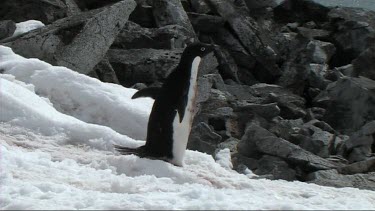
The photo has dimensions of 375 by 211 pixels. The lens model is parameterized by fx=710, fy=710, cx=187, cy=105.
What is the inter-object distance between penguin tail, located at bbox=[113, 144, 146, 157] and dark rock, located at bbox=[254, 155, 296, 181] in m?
4.20

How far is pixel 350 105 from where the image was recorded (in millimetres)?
17859

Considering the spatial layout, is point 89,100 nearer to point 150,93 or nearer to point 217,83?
point 150,93

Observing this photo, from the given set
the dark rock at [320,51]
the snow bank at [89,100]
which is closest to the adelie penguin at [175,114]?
the snow bank at [89,100]

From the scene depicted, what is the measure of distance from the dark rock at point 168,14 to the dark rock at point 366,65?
19.5ft

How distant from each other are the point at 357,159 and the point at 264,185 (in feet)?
24.0

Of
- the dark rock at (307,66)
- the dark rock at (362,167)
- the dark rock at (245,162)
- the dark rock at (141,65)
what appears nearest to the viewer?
the dark rock at (245,162)

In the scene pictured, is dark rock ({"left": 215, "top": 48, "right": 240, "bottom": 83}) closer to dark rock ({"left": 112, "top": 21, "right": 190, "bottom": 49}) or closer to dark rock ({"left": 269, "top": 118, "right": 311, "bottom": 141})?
dark rock ({"left": 112, "top": 21, "right": 190, "bottom": 49})

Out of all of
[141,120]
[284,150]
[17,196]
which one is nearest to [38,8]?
Result: [284,150]

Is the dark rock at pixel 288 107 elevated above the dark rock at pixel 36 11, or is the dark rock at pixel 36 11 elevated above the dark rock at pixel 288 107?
the dark rock at pixel 36 11

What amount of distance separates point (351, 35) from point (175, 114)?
1872 centimetres

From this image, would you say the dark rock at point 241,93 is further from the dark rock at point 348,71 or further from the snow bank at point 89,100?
the snow bank at point 89,100

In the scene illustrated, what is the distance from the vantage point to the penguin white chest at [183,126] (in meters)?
7.34

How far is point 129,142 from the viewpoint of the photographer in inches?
307

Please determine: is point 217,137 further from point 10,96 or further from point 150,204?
point 150,204
